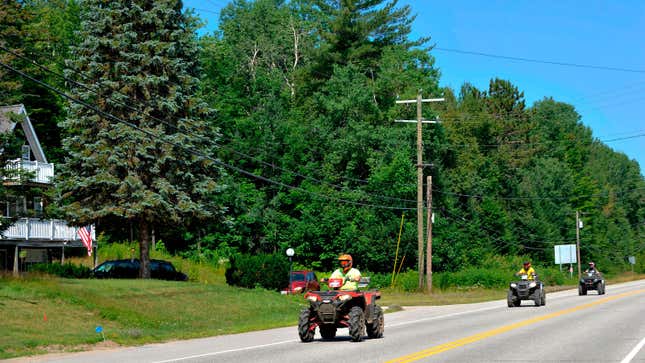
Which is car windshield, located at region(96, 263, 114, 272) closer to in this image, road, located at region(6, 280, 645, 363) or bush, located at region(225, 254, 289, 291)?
bush, located at region(225, 254, 289, 291)

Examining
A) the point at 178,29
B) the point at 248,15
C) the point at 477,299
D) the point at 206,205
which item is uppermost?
the point at 248,15

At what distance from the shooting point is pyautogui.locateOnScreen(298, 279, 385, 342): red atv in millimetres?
19906

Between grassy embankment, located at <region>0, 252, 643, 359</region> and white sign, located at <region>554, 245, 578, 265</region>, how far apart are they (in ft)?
191

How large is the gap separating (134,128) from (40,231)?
14.2m

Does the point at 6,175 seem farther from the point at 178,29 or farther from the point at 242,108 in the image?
the point at 242,108

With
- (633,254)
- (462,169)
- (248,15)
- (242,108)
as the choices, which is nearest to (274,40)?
(248,15)

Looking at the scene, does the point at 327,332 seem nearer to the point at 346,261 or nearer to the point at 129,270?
the point at 346,261

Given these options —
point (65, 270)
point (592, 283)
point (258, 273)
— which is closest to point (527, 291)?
point (258, 273)

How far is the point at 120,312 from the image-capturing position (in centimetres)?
2770

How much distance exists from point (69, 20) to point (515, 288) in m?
50.0

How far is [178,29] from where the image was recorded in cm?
4531

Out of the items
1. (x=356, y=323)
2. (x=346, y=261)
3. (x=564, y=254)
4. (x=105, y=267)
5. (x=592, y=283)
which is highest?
(x=346, y=261)

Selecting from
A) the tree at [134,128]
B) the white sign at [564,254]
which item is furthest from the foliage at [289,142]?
the white sign at [564,254]

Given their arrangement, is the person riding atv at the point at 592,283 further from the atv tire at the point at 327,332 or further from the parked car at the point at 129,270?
the atv tire at the point at 327,332
